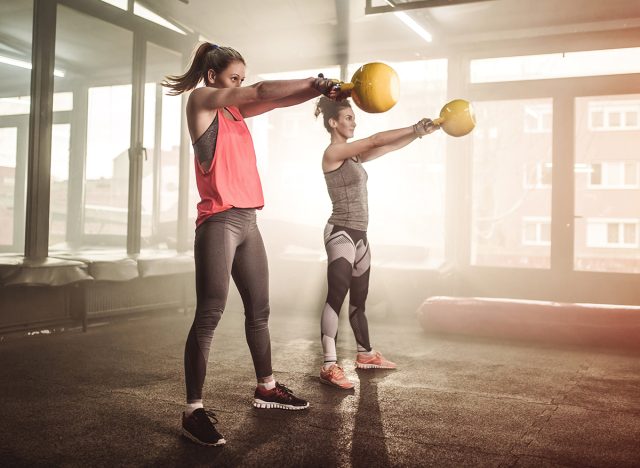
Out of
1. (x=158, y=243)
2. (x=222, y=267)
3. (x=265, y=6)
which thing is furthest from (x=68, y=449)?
(x=265, y=6)

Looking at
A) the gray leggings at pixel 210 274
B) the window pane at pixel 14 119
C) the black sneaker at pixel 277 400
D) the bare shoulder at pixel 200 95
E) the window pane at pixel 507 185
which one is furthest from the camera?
the window pane at pixel 507 185

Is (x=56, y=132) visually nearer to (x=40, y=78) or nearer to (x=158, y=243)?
(x=40, y=78)

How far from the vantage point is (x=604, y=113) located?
Result: 19.5ft

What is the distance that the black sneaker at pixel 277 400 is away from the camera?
2.70 m

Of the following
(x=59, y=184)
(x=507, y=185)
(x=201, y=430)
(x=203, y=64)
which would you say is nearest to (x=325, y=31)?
(x=507, y=185)

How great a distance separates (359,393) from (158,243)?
378 centimetres

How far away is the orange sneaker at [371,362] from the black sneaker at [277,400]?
0.96 m

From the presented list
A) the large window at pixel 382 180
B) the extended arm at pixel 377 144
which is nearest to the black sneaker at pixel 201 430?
the extended arm at pixel 377 144

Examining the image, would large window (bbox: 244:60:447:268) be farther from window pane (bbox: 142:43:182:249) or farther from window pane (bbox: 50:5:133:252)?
window pane (bbox: 50:5:133:252)

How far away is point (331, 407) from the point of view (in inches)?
109

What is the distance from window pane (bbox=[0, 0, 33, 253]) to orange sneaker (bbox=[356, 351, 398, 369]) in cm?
291

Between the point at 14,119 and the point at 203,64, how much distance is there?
304 cm

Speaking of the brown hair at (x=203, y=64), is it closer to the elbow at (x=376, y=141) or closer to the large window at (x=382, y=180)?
the elbow at (x=376, y=141)

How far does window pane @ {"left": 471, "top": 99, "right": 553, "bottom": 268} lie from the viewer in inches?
245
